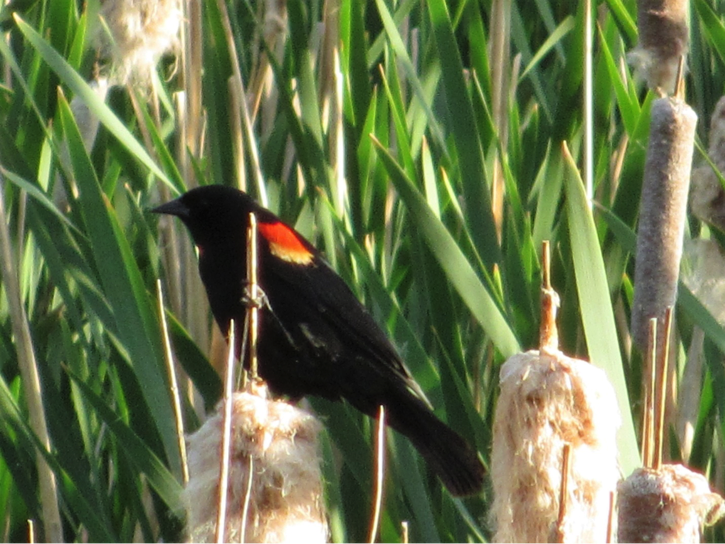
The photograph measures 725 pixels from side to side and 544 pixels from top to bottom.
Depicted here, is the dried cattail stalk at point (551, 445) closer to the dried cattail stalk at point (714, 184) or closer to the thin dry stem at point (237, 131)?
the dried cattail stalk at point (714, 184)

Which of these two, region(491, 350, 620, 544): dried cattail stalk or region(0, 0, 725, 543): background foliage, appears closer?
region(491, 350, 620, 544): dried cattail stalk

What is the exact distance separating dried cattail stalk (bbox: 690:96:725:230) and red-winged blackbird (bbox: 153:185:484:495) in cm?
57

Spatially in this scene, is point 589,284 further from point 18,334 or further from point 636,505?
point 18,334

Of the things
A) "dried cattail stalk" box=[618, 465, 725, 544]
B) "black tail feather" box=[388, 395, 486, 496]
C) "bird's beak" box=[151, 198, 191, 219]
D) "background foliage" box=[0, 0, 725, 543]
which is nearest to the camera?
"dried cattail stalk" box=[618, 465, 725, 544]

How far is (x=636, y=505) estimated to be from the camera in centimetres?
81

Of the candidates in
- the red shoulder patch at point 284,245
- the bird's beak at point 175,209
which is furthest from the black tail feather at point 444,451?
the bird's beak at point 175,209

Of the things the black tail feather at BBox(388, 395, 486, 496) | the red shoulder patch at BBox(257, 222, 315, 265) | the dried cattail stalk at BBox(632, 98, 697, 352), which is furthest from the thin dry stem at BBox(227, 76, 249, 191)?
the dried cattail stalk at BBox(632, 98, 697, 352)

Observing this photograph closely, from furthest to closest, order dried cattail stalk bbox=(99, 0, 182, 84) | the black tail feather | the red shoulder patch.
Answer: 1. the red shoulder patch
2. dried cattail stalk bbox=(99, 0, 182, 84)
3. the black tail feather

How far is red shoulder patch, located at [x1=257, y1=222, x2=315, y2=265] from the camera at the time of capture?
2.01 m

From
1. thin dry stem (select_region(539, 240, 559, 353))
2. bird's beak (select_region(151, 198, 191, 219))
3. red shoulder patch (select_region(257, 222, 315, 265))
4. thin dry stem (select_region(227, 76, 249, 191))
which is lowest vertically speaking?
thin dry stem (select_region(539, 240, 559, 353))

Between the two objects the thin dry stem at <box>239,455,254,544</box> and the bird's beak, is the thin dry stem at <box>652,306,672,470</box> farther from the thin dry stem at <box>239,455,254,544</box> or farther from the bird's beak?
the bird's beak

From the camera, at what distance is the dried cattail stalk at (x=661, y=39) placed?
4.78 ft

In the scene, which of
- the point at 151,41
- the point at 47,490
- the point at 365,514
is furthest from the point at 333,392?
the point at 151,41

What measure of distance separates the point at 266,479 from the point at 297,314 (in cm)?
109
